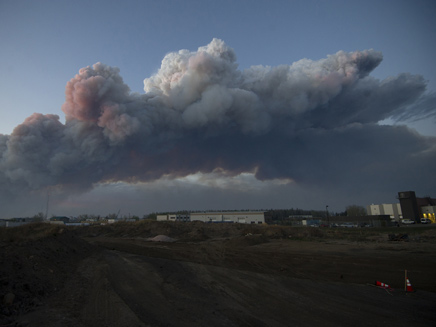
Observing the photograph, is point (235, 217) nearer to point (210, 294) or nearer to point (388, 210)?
point (388, 210)

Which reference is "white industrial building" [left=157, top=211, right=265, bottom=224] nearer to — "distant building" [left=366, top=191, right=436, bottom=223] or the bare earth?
"distant building" [left=366, top=191, right=436, bottom=223]

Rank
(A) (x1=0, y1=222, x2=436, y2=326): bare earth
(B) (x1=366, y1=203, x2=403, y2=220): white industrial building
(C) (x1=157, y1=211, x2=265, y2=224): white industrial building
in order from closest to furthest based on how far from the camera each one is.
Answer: (A) (x1=0, y1=222, x2=436, y2=326): bare earth → (C) (x1=157, y1=211, x2=265, y2=224): white industrial building → (B) (x1=366, y1=203, x2=403, y2=220): white industrial building

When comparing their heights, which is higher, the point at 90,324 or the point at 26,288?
the point at 26,288

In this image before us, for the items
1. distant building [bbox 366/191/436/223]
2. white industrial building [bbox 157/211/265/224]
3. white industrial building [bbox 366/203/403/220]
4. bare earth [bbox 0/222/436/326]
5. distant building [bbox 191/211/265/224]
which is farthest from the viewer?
white industrial building [bbox 366/203/403/220]

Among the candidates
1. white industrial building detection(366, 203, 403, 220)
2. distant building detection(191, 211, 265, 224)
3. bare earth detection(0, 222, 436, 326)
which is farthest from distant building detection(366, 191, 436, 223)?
bare earth detection(0, 222, 436, 326)

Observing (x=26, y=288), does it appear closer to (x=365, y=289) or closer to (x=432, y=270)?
(x=365, y=289)

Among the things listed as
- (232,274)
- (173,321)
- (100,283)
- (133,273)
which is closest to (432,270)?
(232,274)

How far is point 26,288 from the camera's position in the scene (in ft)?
26.8

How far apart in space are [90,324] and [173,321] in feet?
7.08

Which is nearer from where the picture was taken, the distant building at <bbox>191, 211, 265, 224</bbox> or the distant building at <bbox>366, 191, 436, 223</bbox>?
the distant building at <bbox>366, 191, 436, 223</bbox>

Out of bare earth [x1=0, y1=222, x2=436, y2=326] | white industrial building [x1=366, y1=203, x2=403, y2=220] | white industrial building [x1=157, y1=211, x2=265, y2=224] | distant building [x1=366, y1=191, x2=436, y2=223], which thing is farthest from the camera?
white industrial building [x1=366, y1=203, x2=403, y2=220]

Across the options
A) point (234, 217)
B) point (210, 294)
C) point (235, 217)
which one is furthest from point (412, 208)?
point (210, 294)

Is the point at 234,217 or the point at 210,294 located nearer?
the point at 210,294

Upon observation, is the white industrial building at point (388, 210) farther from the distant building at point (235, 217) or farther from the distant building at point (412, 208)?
the distant building at point (235, 217)
